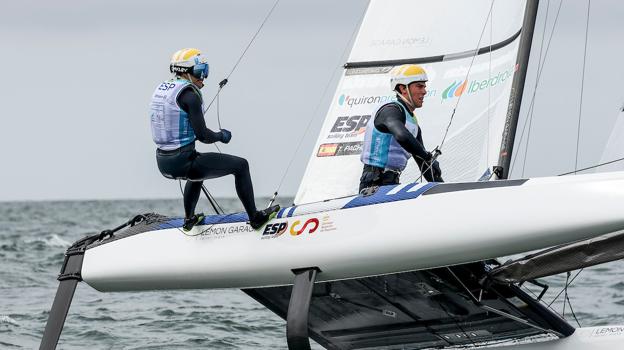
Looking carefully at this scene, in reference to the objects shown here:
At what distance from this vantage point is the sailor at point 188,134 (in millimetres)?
7195

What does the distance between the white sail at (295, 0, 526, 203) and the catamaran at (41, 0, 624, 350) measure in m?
0.01

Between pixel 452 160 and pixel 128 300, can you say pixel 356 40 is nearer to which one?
pixel 452 160

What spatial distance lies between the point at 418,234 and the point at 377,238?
23 cm

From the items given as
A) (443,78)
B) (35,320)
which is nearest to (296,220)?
(443,78)

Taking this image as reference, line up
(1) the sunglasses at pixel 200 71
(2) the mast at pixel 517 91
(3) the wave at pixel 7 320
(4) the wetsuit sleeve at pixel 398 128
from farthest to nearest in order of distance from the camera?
(3) the wave at pixel 7 320
(2) the mast at pixel 517 91
(1) the sunglasses at pixel 200 71
(4) the wetsuit sleeve at pixel 398 128

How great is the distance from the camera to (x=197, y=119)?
7141 millimetres

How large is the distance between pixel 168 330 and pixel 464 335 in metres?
2.46

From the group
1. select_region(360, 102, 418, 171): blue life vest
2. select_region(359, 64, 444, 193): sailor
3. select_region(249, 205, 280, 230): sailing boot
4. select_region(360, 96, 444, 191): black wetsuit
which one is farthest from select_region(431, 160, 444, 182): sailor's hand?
select_region(249, 205, 280, 230): sailing boot

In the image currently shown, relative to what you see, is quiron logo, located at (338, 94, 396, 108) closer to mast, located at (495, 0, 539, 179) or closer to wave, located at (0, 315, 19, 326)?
mast, located at (495, 0, 539, 179)

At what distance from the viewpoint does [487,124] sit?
859cm

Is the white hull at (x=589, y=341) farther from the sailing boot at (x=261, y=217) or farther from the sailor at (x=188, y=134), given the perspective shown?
the sailor at (x=188, y=134)

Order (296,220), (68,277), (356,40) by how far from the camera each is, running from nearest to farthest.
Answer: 1. (296,220)
2. (68,277)
3. (356,40)

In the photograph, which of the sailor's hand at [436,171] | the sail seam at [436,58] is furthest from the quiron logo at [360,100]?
the sailor's hand at [436,171]

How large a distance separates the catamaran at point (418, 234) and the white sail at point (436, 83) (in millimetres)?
10
